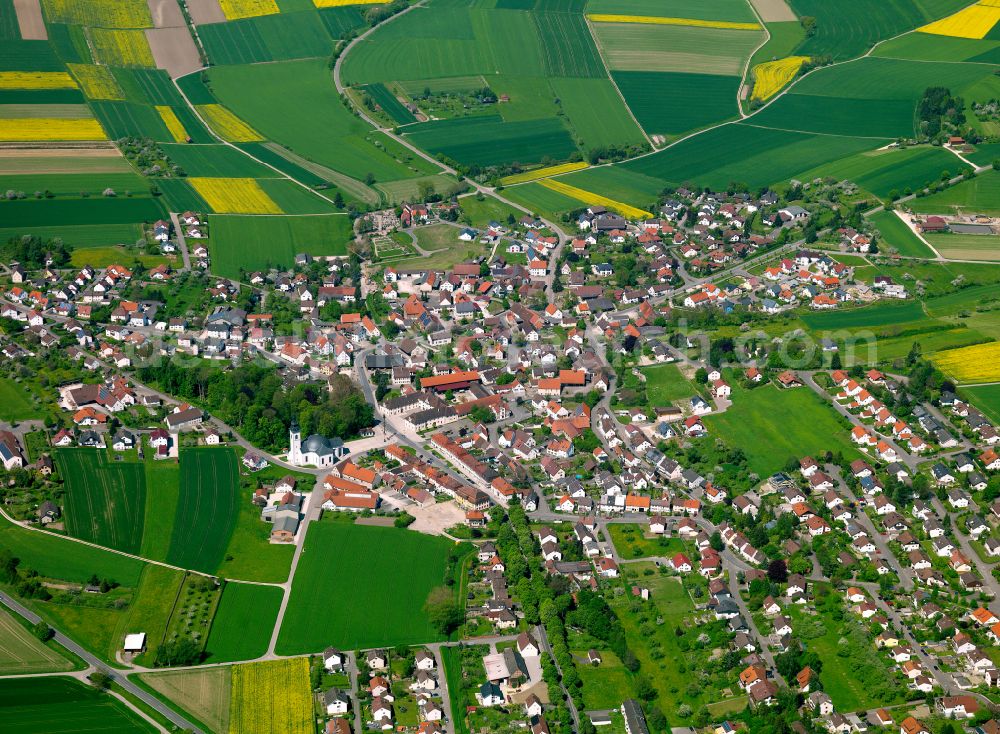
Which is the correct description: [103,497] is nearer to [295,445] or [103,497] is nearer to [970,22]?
[295,445]

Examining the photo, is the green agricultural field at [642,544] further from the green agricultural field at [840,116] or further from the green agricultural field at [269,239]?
the green agricultural field at [840,116]

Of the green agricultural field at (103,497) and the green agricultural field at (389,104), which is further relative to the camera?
the green agricultural field at (389,104)

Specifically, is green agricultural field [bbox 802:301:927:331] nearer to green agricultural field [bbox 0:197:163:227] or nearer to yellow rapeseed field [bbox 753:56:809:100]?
yellow rapeseed field [bbox 753:56:809:100]

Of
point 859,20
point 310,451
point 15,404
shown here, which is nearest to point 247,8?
point 859,20

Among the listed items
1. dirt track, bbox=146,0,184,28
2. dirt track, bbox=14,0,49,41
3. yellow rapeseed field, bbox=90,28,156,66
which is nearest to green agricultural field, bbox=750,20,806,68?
dirt track, bbox=146,0,184,28

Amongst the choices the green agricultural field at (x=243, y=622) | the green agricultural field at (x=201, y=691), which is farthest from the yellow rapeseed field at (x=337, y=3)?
the green agricultural field at (x=201, y=691)

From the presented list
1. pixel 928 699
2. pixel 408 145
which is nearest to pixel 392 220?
pixel 408 145
